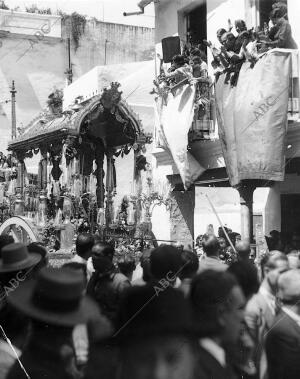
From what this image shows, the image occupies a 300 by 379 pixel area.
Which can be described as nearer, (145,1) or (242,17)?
(242,17)

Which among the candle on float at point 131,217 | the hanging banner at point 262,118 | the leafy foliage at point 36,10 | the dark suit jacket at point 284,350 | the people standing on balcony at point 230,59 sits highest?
the leafy foliage at point 36,10

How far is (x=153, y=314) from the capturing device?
Result: 3459mm

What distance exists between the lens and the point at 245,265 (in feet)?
15.2

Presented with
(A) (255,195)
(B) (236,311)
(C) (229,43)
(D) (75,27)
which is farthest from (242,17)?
(D) (75,27)

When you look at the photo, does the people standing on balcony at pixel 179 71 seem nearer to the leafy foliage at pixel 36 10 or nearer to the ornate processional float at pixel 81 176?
the ornate processional float at pixel 81 176

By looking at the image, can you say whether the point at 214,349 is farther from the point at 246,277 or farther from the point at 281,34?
the point at 281,34

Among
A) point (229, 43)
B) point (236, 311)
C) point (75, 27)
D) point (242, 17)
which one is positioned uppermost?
point (75, 27)

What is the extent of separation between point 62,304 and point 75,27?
2560cm

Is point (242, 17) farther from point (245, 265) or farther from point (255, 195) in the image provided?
point (245, 265)

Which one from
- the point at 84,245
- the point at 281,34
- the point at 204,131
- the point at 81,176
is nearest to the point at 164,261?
the point at 84,245

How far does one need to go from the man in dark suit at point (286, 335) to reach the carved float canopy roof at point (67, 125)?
335 inches

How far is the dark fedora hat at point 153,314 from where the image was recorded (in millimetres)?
3336

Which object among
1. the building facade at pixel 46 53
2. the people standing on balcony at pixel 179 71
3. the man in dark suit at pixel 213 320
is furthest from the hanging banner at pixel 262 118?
the building facade at pixel 46 53

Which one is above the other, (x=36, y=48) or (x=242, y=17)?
(x=36, y=48)
